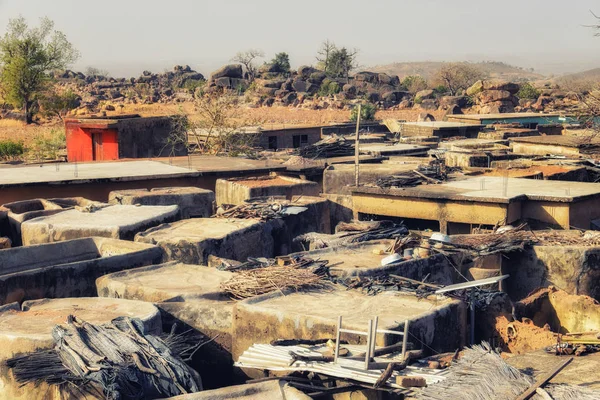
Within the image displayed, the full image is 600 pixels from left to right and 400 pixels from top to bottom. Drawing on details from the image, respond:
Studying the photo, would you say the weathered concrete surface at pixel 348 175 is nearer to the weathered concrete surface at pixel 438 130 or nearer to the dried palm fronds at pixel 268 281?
the dried palm fronds at pixel 268 281

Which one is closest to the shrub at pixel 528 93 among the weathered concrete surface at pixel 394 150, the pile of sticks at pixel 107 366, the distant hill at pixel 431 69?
the weathered concrete surface at pixel 394 150

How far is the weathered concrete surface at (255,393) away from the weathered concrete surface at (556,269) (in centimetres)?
640

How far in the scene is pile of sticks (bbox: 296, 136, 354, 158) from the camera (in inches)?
978

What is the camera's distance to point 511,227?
46.0ft

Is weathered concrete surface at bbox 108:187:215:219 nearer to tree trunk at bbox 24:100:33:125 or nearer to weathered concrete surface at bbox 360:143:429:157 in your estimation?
weathered concrete surface at bbox 360:143:429:157

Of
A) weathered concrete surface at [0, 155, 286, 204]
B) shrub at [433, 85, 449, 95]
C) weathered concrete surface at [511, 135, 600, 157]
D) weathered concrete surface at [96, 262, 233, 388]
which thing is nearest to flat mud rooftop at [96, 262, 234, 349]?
weathered concrete surface at [96, 262, 233, 388]

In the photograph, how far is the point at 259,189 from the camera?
681 inches

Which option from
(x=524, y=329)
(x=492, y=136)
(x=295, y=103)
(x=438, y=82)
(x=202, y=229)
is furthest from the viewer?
(x=438, y=82)

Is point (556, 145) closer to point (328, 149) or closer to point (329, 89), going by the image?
point (328, 149)

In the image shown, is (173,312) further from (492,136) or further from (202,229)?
(492,136)

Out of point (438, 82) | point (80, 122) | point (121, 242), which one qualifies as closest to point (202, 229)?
point (121, 242)

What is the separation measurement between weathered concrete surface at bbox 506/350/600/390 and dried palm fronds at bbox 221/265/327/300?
2.75 m

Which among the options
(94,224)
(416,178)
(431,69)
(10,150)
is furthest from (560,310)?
(431,69)

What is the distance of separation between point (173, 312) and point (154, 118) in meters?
17.7
